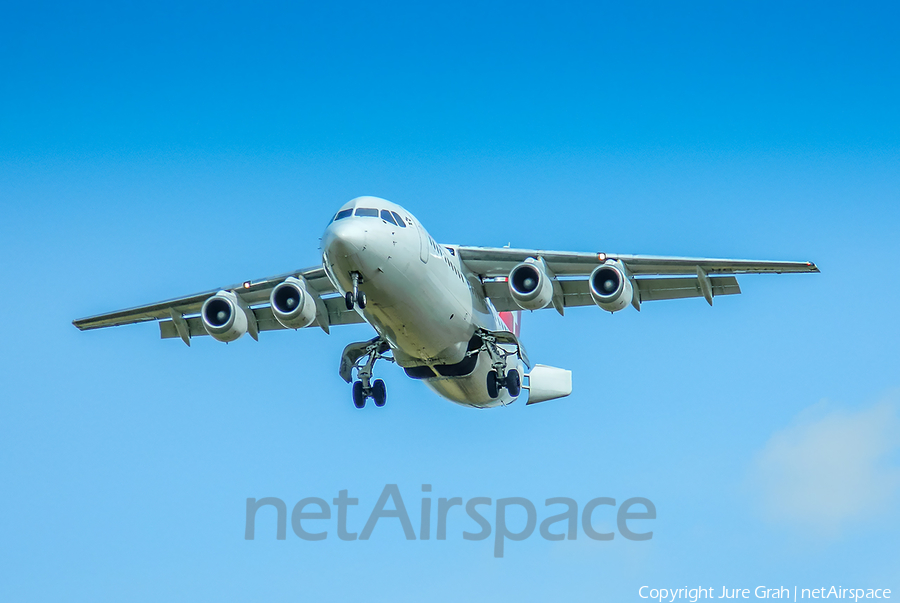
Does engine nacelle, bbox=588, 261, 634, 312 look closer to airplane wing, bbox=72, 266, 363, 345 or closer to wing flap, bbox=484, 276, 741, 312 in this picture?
wing flap, bbox=484, 276, 741, 312

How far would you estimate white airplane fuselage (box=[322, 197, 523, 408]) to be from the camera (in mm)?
13625

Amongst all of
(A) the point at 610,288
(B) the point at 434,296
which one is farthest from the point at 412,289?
(A) the point at 610,288

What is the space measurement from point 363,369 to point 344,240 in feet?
13.4

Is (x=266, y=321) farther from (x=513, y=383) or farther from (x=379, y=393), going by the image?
(x=513, y=383)

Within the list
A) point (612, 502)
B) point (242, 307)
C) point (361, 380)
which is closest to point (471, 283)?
point (361, 380)

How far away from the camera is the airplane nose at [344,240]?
13414mm

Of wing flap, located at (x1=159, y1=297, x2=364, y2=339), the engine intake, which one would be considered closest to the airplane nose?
the engine intake

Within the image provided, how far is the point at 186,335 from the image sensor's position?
62.1ft

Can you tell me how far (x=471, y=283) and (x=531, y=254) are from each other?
1.22 m

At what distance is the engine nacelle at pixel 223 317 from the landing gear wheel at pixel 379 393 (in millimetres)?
2265

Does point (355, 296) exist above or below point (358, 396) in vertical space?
below

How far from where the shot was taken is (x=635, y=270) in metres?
16.4

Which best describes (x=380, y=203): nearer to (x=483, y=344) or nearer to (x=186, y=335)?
(x=483, y=344)

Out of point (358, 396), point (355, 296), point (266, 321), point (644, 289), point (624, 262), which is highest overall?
point (266, 321)
